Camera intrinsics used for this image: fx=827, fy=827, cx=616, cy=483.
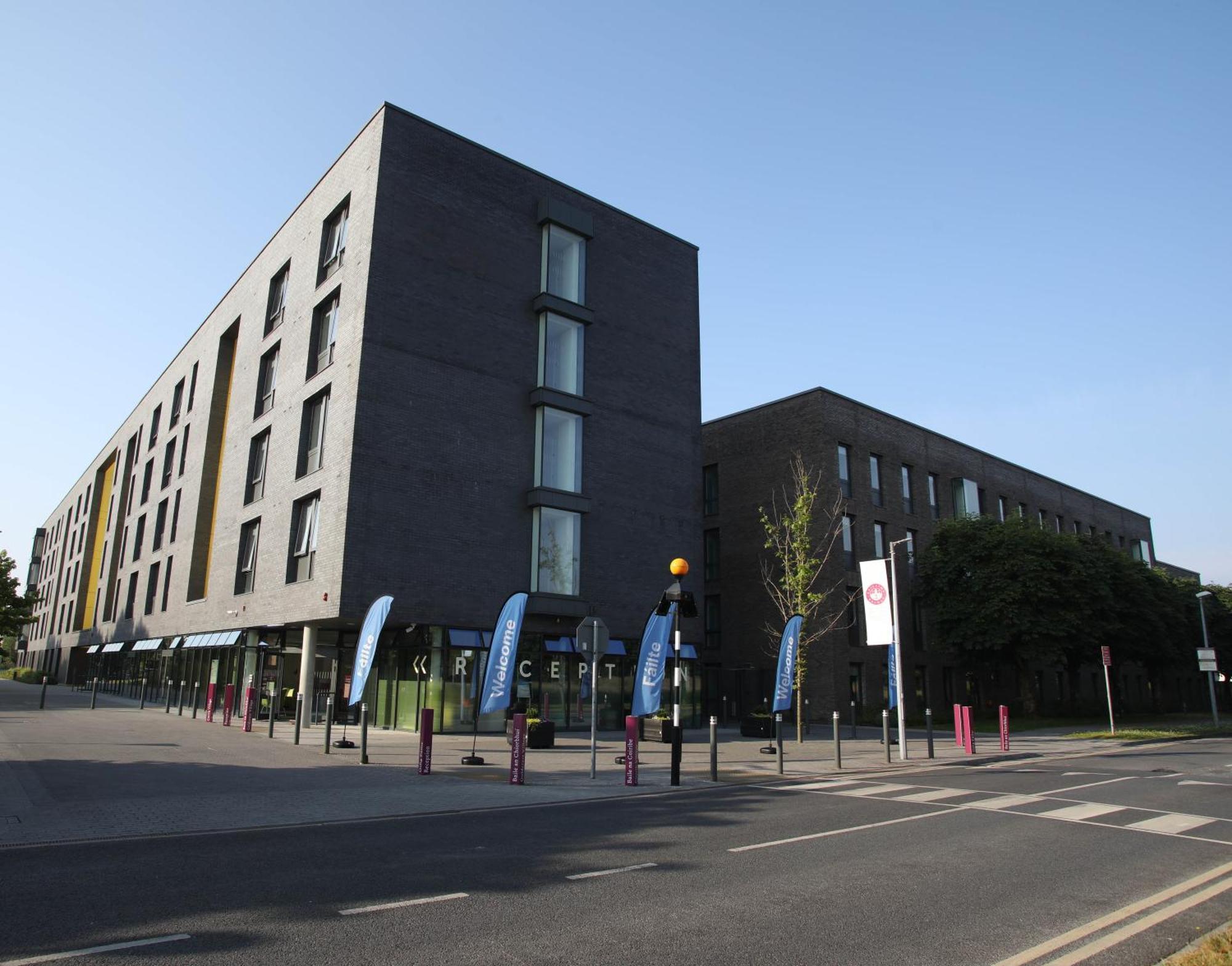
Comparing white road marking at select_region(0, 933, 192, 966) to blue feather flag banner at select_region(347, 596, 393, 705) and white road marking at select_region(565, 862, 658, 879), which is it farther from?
blue feather flag banner at select_region(347, 596, 393, 705)

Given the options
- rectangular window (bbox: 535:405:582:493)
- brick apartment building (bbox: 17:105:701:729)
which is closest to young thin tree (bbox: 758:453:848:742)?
Answer: brick apartment building (bbox: 17:105:701:729)

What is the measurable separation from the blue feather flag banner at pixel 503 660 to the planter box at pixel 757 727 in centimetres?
1198

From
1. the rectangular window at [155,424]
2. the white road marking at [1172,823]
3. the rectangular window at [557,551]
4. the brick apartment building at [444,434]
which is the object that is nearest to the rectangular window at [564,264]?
the brick apartment building at [444,434]

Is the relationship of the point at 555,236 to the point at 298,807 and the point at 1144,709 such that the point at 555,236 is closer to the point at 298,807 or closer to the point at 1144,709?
the point at 298,807

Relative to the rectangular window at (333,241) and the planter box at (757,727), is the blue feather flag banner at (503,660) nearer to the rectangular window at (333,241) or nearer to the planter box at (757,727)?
the planter box at (757,727)

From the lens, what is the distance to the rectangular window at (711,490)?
43487 millimetres

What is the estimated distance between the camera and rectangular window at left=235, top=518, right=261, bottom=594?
32.1 metres

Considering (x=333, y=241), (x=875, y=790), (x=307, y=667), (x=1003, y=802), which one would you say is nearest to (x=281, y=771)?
(x=875, y=790)

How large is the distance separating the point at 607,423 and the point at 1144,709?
170 ft

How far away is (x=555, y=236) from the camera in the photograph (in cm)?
3191

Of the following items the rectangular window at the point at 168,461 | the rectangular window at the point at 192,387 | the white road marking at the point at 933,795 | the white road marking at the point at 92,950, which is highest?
the rectangular window at the point at 192,387

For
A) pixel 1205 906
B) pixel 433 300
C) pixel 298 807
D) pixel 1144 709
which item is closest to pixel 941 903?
pixel 1205 906

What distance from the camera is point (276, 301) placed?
118 ft

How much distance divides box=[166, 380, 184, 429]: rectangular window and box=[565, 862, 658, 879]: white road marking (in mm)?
47025
